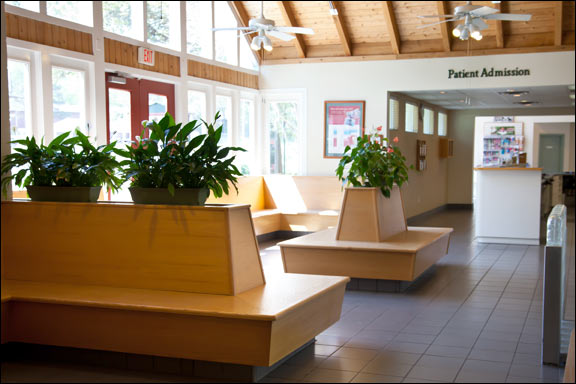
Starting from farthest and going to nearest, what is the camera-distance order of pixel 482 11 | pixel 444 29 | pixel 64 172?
pixel 444 29, pixel 482 11, pixel 64 172

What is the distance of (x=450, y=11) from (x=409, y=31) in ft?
2.51

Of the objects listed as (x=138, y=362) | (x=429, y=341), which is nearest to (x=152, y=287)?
(x=138, y=362)

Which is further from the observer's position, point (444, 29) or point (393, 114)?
point (393, 114)

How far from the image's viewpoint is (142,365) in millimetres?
3602

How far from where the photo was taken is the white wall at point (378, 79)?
969 centimetres

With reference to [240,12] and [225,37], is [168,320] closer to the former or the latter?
[225,37]

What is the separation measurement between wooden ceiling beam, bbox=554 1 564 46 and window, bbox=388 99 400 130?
108 inches

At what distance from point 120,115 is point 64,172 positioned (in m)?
4.02

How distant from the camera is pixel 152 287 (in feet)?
12.2

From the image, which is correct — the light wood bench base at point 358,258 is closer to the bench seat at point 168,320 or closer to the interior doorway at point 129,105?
the bench seat at point 168,320

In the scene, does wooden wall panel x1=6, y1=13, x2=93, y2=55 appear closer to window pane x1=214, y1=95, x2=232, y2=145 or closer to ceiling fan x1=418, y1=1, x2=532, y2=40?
window pane x1=214, y1=95, x2=232, y2=145

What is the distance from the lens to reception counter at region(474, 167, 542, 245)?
29.6 ft

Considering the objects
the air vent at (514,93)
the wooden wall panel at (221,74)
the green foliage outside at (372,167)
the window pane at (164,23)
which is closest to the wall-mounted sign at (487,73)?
the air vent at (514,93)

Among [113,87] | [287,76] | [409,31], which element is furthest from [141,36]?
[409,31]
